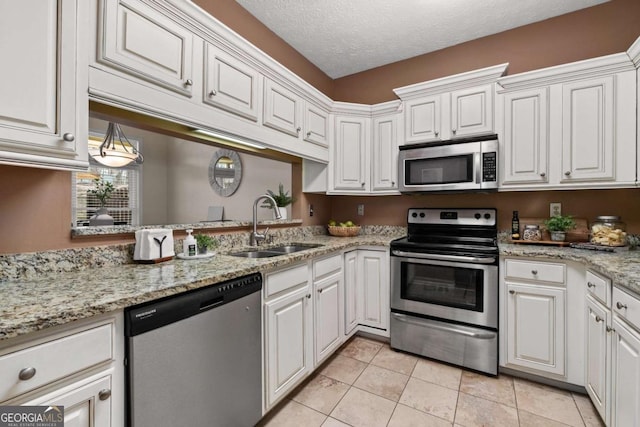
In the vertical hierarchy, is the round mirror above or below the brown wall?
above

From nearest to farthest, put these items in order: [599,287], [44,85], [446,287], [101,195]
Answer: [44,85], [599,287], [446,287], [101,195]

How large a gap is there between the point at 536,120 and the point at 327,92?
6.98 feet

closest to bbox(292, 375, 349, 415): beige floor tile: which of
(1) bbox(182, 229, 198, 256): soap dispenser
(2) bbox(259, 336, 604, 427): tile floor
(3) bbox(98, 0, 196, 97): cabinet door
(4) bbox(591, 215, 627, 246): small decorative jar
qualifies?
(2) bbox(259, 336, 604, 427): tile floor

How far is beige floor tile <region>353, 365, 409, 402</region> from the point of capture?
6.25 ft

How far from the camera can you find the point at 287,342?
1735 mm

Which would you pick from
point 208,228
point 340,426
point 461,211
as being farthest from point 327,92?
point 340,426

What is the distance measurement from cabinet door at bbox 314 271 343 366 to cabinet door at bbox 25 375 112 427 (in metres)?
1.29

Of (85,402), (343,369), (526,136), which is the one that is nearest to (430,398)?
(343,369)

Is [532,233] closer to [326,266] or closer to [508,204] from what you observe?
[508,204]

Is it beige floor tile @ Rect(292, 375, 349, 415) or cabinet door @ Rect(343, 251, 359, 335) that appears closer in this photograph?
beige floor tile @ Rect(292, 375, 349, 415)

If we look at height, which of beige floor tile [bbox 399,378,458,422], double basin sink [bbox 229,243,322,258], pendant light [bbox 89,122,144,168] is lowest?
beige floor tile [bbox 399,378,458,422]

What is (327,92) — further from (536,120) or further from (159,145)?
(159,145)

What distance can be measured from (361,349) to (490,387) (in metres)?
0.97

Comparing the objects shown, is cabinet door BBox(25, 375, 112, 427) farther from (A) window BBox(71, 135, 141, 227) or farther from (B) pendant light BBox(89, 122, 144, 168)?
(A) window BBox(71, 135, 141, 227)
